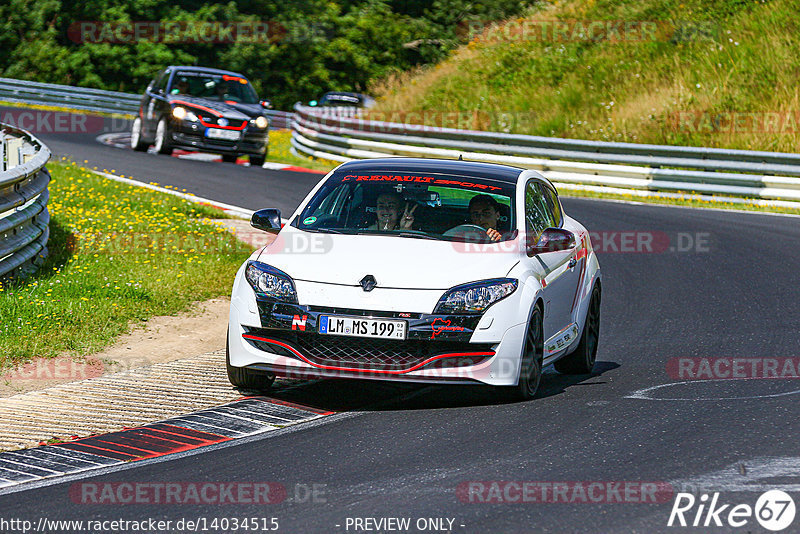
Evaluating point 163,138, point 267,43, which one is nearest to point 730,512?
point 163,138

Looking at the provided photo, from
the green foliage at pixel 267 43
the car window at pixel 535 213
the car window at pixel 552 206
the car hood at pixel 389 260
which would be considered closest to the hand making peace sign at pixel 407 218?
the car hood at pixel 389 260

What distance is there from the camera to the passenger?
8.27 metres

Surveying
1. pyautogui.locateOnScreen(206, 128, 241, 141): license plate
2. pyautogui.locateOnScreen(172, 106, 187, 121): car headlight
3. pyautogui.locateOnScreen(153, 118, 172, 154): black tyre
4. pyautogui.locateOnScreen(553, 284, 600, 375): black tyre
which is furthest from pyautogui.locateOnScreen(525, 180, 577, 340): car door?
pyautogui.locateOnScreen(153, 118, 172, 154): black tyre

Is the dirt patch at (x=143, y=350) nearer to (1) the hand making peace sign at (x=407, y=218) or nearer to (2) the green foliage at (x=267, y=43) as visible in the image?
(1) the hand making peace sign at (x=407, y=218)

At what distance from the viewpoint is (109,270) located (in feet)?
38.3

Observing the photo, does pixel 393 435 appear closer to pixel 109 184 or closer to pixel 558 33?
pixel 109 184

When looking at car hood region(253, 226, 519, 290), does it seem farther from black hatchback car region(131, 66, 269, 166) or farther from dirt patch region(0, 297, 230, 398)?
black hatchback car region(131, 66, 269, 166)

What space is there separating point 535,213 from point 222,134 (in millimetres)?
16822

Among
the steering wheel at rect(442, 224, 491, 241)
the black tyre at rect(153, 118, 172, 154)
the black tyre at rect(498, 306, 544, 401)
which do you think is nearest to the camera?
the black tyre at rect(498, 306, 544, 401)

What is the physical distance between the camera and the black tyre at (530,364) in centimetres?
756

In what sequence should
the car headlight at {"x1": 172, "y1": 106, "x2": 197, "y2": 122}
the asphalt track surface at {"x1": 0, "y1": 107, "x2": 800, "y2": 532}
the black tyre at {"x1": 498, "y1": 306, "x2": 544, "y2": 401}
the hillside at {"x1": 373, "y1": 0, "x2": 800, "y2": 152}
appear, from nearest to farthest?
the asphalt track surface at {"x1": 0, "y1": 107, "x2": 800, "y2": 532}
the black tyre at {"x1": 498, "y1": 306, "x2": 544, "y2": 401}
the car headlight at {"x1": 172, "y1": 106, "x2": 197, "y2": 122}
the hillside at {"x1": 373, "y1": 0, "x2": 800, "y2": 152}

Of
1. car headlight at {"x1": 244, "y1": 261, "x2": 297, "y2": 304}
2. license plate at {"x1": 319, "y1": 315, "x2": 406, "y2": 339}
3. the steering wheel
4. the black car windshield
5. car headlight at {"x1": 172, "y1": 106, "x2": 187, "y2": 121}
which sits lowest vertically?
license plate at {"x1": 319, "y1": 315, "x2": 406, "y2": 339}

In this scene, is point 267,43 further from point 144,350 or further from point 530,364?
point 530,364

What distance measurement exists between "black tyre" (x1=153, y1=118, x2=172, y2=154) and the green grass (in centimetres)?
738
